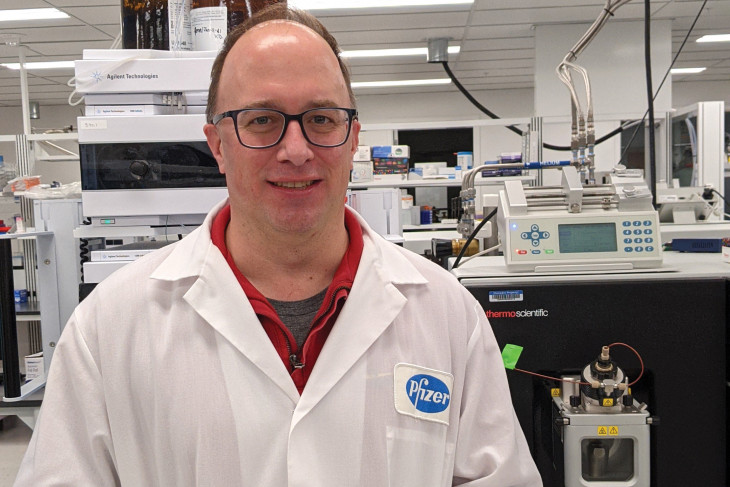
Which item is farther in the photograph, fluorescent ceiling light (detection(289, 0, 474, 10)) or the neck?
fluorescent ceiling light (detection(289, 0, 474, 10))

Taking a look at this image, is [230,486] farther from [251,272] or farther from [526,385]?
[526,385]

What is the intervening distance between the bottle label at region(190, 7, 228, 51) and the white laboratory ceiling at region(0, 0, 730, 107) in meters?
3.43

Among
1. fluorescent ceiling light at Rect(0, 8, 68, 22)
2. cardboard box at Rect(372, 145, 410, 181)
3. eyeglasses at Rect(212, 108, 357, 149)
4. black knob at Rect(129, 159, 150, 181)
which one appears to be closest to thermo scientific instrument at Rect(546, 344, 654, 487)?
eyeglasses at Rect(212, 108, 357, 149)

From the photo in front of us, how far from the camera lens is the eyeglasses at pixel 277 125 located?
0.85 m

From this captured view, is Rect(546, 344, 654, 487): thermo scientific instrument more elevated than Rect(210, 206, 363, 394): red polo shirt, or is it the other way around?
Rect(210, 206, 363, 394): red polo shirt

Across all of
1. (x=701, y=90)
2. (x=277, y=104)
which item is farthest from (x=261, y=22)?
(x=701, y=90)

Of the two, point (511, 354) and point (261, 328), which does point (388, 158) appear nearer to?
point (511, 354)

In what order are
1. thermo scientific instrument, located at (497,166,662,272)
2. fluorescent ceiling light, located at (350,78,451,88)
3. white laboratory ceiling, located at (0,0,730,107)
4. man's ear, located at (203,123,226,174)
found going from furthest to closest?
fluorescent ceiling light, located at (350,78,451,88)
white laboratory ceiling, located at (0,0,730,107)
thermo scientific instrument, located at (497,166,662,272)
man's ear, located at (203,123,226,174)

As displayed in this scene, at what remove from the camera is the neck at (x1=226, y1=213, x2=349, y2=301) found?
91 centimetres

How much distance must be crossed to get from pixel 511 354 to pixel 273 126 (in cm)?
70

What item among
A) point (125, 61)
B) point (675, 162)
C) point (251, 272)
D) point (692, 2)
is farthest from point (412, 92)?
point (251, 272)

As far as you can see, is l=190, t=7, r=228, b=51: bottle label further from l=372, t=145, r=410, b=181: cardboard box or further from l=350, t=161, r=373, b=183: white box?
l=372, t=145, r=410, b=181: cardboard box

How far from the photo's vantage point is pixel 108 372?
84 centimetres

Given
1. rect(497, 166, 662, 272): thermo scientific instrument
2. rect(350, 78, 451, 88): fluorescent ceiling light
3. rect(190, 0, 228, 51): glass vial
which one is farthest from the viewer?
rect(350, 78, 451, 88): fluorescent ceiling light
